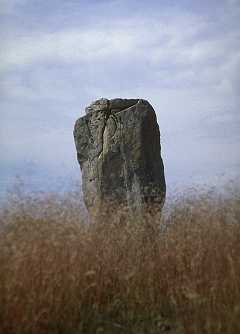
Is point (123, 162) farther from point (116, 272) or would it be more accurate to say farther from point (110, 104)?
point (116, 272)

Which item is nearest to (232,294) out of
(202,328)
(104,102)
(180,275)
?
(202,328)

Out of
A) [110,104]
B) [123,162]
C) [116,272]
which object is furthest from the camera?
[110,104]

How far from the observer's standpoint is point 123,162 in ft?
21.4

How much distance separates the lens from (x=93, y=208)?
6605 mm

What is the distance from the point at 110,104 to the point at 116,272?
2784mm

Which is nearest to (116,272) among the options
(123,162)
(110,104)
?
(123,162)

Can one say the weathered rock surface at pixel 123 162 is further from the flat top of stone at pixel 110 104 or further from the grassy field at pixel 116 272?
the grassy field at pixel 116 272

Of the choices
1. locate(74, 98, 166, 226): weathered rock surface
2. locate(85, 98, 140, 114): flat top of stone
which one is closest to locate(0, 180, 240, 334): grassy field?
locate(74, 98, 166, 226): weathered rock surface

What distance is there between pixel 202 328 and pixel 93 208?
3210 millimetres

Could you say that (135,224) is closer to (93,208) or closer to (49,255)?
(93,208)

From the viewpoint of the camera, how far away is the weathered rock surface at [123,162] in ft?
21.0

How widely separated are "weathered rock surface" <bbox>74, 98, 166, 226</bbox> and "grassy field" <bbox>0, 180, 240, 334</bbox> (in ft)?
2.58

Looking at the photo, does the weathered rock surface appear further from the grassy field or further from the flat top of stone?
the grassy field

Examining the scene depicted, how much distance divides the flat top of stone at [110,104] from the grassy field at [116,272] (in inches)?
66.3
